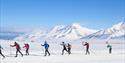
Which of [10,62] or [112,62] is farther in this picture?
[112,62]

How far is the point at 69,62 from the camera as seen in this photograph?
27969mm

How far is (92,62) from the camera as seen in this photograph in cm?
2855

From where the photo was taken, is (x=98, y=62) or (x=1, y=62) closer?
(x=1, y=62)

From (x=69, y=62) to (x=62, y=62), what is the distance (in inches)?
25.1

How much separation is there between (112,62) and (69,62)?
153 inches

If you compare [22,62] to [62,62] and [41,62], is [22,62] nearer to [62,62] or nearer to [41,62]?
[41,62]

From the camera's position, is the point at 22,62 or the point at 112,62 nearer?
the point at 22,62

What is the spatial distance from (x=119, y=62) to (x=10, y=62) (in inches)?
371

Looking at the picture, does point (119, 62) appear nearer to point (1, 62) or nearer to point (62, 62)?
point (62, 62)

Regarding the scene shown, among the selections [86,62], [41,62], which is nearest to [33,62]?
[41,62]

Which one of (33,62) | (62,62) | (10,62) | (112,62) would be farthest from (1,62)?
(112,62)

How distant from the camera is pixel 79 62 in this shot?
28.2 meters

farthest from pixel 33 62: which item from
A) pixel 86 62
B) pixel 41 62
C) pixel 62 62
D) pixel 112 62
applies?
pixel 112 62

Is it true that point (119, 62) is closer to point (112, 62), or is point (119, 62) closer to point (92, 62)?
point (112, 62)
